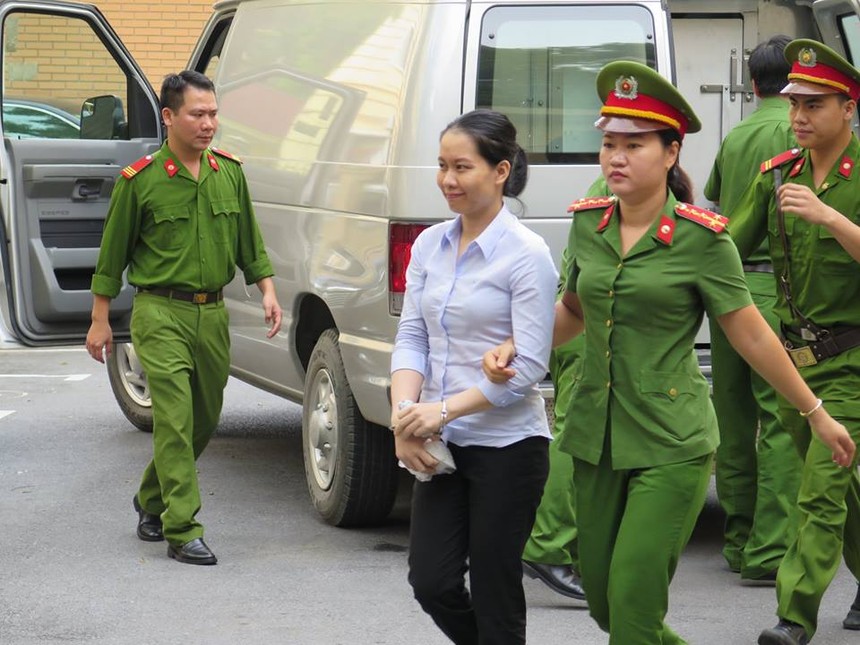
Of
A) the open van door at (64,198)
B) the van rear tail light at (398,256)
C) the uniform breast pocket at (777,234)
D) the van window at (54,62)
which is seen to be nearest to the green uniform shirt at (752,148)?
the uniform breast pocket at (777,234)

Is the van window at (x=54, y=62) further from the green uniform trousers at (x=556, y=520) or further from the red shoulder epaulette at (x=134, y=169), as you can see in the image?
the green uniform trousers at (x=556, y=520)

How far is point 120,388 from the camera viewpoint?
1003cm

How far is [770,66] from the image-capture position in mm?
6332

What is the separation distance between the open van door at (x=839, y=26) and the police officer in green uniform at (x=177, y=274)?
275cm

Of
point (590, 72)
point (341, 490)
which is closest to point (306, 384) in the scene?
point (341, 490)

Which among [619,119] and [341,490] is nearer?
[619,119]

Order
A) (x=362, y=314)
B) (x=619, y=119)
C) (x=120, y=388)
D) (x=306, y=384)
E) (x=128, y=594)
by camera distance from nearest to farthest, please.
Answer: (x=619, y=119), (x=128, y=594), (x=362, y=314), (x=306, y=384), (x=120, y=388)

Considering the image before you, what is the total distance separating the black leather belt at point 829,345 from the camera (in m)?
5.44

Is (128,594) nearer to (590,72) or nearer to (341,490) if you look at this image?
(341,490)

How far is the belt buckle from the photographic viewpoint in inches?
216

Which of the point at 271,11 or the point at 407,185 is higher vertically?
the point at 271,11

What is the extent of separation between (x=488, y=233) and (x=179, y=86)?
272 centimetres

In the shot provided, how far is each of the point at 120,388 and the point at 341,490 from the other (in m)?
3.24

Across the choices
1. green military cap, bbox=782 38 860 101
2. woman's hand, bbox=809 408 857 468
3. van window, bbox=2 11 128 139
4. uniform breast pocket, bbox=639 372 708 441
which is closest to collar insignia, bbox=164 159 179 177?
green military cap, bbox=782 38 860 101
